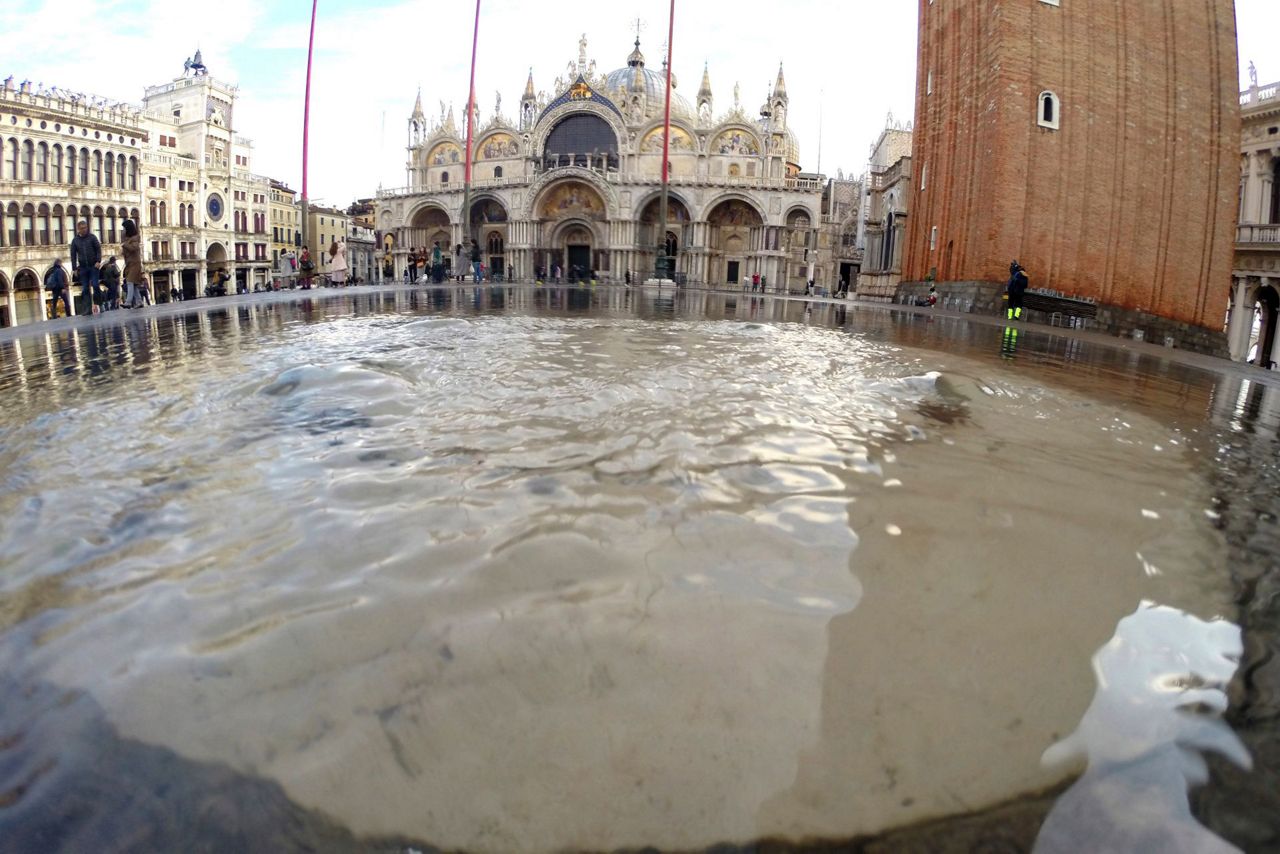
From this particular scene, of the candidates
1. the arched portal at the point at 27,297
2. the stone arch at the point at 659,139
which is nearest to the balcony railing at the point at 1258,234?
the stone arch at the point at 659,139

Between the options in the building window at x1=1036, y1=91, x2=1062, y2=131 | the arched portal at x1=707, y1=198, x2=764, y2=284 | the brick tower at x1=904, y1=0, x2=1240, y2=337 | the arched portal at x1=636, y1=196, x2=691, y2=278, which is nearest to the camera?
the brick tower at x1=904, y1=0, x2=1240, y2=337

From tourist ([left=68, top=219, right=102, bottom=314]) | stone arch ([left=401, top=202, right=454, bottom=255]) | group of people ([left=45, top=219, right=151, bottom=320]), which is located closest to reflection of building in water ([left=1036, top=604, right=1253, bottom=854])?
group of people ([left=45, top=219, right=151, bottom=320])

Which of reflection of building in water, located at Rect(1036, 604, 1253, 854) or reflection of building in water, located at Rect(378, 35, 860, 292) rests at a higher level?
reflection of building in water, located at Rect(378, 35, 860, 292)

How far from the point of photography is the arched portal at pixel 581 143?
159ft

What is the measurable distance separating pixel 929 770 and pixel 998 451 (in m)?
3.15

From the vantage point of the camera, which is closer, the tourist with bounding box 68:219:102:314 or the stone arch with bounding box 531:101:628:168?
the tourist with bounding box 68:219:102:314

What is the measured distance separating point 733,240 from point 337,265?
106 ft

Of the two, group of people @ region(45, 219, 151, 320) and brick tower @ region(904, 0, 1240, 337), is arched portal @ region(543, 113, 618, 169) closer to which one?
brick tower @ region(904, 0, 1240, 337)

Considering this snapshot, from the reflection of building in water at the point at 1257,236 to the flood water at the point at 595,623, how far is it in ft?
92.1

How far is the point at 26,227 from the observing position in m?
38.1

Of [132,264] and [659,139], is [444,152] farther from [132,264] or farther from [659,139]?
[132,264]

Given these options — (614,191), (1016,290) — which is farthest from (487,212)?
(1016,290)

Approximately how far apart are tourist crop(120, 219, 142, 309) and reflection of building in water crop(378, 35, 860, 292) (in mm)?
32507

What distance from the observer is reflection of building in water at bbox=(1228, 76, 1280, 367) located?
25.9 meters
